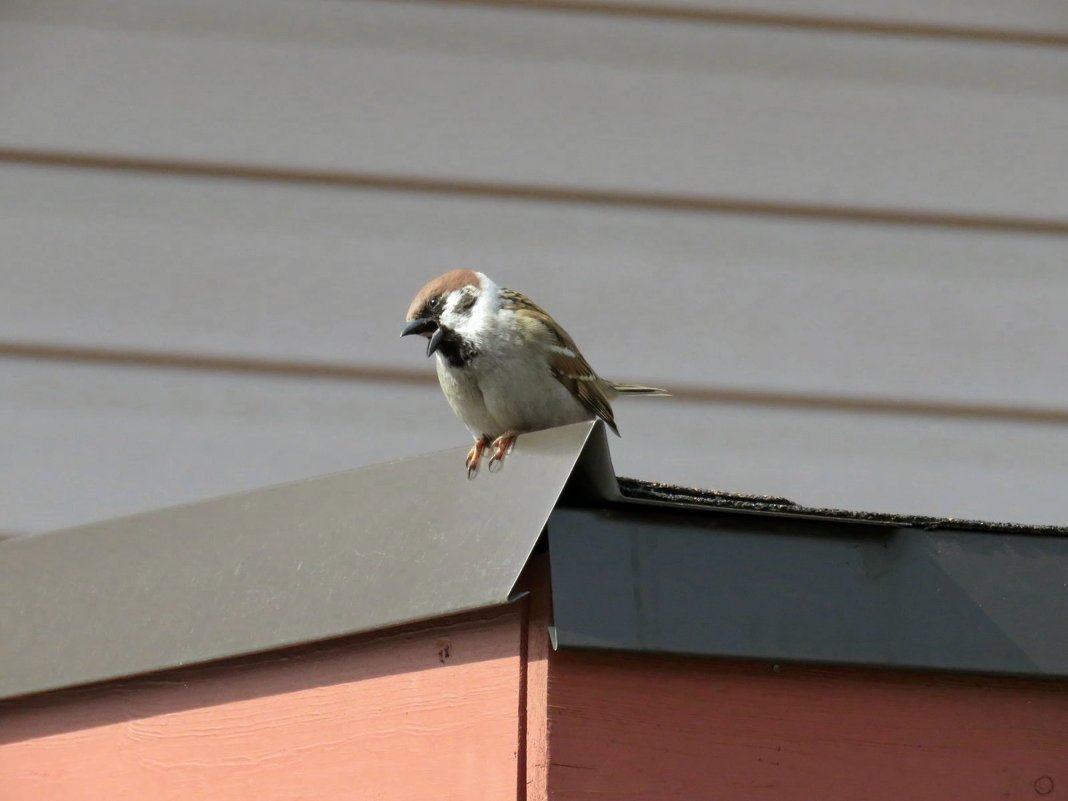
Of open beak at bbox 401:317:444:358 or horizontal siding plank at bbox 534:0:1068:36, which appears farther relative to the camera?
horizontal siding plank at bbox 534:0:1068:36

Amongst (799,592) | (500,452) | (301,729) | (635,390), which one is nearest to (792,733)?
(799,592)

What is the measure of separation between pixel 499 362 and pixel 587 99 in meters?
0.94

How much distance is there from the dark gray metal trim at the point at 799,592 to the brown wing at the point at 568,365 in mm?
926

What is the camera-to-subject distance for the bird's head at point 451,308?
2.50m

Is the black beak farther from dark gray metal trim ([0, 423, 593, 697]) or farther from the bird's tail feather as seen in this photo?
dark gray metal trim ([0, 423, 593, 697])

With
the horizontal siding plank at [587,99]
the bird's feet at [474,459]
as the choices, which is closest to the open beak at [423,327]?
the horizontal siding plank at [587,99]

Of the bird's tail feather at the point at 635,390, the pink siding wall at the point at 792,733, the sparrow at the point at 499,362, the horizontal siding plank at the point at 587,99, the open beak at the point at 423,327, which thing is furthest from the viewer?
the horizontal siding plank at the point at 587,99

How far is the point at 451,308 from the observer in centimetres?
254

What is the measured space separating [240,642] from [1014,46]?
2.24 metres

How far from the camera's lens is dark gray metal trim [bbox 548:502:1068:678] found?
149 centimetres

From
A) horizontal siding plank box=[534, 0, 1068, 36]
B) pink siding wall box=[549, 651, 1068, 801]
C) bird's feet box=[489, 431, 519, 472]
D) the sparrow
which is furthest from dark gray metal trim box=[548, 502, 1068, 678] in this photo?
horizontal siding plank box=[534, 0, 1068, 36]

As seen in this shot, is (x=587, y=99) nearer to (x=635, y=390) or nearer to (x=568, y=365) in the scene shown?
(x=635, y=390)

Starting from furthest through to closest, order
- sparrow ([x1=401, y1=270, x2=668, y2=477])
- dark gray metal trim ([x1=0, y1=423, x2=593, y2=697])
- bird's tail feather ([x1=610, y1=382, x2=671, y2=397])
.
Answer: bird's tail feather ([x1=610, y1=382, x2=671, y2=397]) < sparrow ([x1=401, y1=270, x2=668, y2=477]) < dark gray metal trim ([x1=0, y1=423, x2=593, y2=697])

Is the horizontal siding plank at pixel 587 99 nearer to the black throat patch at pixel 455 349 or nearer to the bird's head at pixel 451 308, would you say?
the bird's head at pixel 451 308
